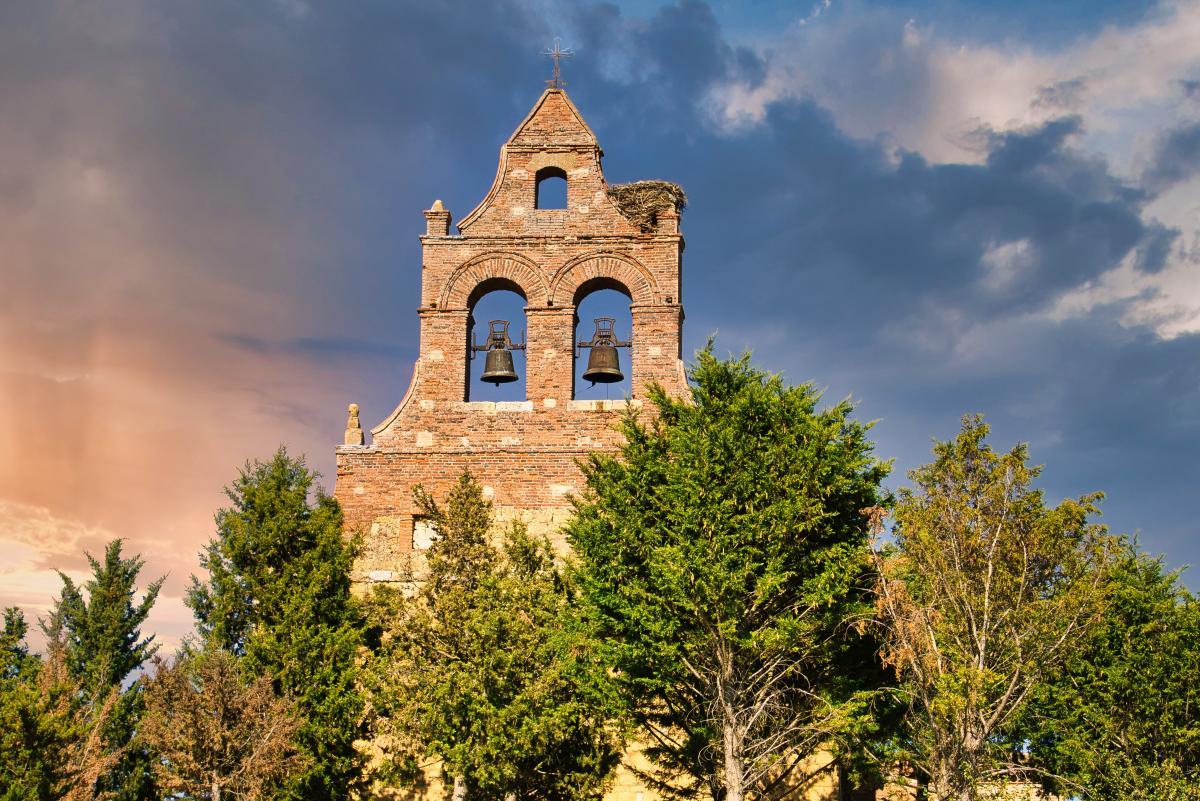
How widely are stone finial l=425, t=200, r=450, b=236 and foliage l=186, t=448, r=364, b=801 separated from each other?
5.68 metres

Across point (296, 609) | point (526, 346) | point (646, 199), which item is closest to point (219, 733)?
point (296, 609)

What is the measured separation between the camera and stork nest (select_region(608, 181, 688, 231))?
84.9 ft

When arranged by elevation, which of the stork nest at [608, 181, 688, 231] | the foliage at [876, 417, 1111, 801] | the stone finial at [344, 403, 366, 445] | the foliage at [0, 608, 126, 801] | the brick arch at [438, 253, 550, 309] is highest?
the stork nest at [608, 181, 688, 231]

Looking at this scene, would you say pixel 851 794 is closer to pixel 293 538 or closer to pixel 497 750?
pixel 497 750

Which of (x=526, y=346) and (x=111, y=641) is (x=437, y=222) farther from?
(x=111, y=641)

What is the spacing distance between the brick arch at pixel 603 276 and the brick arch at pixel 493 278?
1.08ft

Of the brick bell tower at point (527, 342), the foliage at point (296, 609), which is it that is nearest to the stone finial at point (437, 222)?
the brick bell tower at point (527, 342)

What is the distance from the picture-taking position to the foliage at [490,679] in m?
19.5

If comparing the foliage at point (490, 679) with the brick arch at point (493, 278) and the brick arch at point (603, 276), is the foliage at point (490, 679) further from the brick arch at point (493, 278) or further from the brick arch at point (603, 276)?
the brick arch at point (603, 276)

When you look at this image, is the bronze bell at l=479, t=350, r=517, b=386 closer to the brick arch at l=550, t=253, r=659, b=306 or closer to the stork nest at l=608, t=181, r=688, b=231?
the brick arch at l=550, t=253, r=659, b=306

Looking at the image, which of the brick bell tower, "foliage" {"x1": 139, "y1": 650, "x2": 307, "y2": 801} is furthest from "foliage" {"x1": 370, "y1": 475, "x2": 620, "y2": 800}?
the brick bell tower

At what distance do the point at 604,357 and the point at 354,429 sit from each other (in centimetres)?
509

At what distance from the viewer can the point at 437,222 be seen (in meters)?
26.1

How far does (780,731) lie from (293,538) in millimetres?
9308
